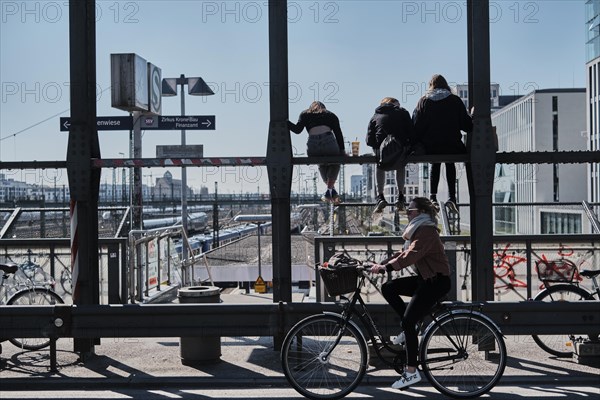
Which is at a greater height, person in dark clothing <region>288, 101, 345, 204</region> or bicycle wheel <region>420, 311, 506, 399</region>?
person in dark clothing <region>288, 101, 345, 204</region>

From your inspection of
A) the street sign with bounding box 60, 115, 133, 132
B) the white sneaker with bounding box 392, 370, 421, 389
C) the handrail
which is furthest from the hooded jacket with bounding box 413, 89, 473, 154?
the street sign with bounding box 60, 115, 133, 132

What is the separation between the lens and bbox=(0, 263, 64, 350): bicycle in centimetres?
845

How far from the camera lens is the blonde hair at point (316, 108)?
824 centimetres

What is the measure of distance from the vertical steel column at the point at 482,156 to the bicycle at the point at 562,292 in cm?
81

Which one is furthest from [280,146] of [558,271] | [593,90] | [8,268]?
[593,90]

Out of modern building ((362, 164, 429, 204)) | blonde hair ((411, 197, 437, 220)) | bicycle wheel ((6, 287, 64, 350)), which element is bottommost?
bicycle wheel ((6, 287, 64, 350))

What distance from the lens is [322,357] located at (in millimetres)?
6324

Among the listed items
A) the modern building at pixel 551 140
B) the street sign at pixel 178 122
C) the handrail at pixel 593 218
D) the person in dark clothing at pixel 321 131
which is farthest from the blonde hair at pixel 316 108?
the modern building at pixel 551 140

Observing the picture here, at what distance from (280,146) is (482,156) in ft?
7.31

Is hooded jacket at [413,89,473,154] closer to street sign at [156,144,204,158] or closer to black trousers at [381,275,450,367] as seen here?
black trousers at [381,275,450,367]

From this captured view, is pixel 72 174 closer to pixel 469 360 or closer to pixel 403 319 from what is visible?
pixel 403 319

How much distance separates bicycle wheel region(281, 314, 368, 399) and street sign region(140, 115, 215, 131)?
357 inches

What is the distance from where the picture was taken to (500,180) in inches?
3794

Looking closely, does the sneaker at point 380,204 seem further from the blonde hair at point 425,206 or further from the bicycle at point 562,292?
the bicycle at point 562,292
